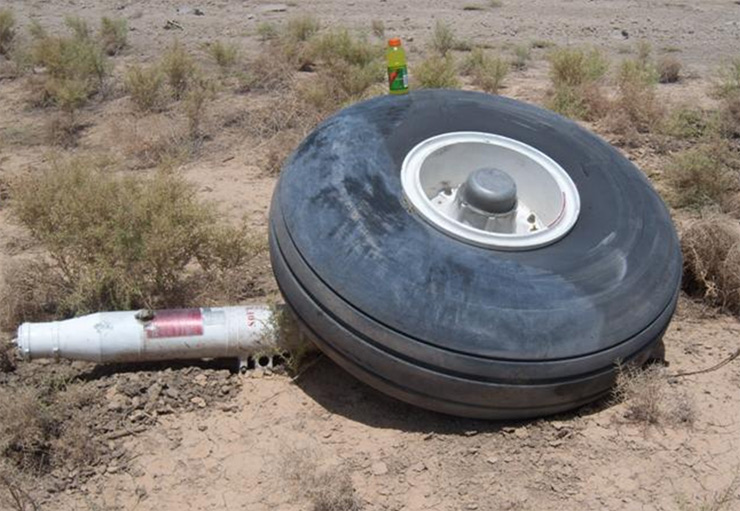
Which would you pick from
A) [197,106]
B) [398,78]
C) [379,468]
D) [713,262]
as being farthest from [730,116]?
[379,468]

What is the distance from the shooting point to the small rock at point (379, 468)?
11.6 ft

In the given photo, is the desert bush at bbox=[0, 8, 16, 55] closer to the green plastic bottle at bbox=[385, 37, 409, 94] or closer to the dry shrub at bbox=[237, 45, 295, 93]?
the dry shrub at bbox=[237, 45, 295, 93]

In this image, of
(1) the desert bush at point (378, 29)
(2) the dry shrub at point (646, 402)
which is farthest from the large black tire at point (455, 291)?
(1) the desert bush at point (378, 29)

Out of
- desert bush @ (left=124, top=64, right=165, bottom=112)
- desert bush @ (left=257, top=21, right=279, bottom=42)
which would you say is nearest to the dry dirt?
desert bush @ (left=124, top=64, right=165, bottom=112)

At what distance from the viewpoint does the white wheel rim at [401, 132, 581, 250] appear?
4.14 metres

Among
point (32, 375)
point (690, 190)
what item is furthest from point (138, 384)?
point (690, 190)

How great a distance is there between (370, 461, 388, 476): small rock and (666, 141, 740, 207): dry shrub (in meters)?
3.14

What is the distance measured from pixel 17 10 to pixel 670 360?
32.2 feet

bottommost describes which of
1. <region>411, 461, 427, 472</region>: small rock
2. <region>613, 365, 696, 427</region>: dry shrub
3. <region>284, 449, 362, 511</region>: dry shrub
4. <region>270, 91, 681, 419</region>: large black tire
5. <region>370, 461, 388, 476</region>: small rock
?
<region>370, 461, 388, 476</region>: small rock

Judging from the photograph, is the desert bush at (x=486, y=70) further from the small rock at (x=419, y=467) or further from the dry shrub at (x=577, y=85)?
the small rock at (x=419, y=467)

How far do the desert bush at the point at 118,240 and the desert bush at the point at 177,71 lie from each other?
9.84 feet

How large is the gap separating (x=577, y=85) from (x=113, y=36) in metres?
5.08

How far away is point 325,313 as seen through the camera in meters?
3.65

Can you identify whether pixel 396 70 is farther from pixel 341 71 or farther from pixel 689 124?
pixel 689 124
